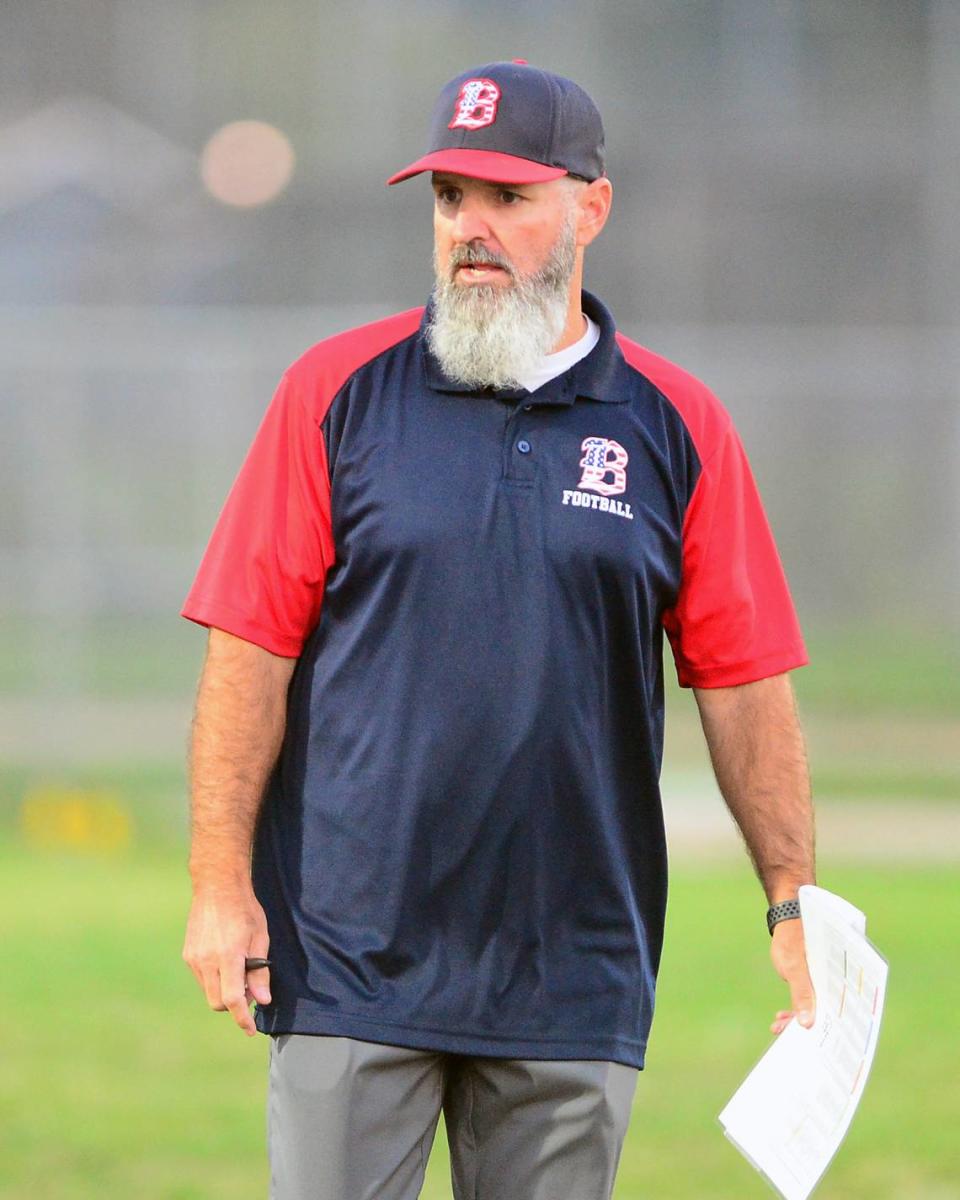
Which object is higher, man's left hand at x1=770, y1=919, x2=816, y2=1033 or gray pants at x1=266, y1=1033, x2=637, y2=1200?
man's left hand at x1=770, y1=919, x2=816, y2=1033

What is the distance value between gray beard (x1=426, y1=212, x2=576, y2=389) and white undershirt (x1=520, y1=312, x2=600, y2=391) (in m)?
0.01

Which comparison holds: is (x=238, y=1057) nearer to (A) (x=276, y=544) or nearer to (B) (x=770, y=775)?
(B) (x=770, y=775)

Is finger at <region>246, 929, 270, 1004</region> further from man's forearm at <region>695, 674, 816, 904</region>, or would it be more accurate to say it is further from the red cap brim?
the red cap brim

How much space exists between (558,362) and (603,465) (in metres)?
0.19

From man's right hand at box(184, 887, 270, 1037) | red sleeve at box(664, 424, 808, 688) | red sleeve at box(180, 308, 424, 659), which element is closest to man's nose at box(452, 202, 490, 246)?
red sleeve at box(180, 308, 424, 659)

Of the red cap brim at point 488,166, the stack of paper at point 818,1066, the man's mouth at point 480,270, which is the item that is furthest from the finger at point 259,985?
the red cap brim at point 488,166

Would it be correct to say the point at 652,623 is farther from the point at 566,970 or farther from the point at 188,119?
the point at 188,119

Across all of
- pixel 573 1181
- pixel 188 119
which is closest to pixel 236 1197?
pixel 573 1181

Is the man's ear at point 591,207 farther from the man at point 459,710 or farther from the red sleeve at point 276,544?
the red sleeve at point 276,544

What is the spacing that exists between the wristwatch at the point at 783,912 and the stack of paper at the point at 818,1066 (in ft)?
0.27

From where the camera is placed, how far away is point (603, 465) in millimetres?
3133

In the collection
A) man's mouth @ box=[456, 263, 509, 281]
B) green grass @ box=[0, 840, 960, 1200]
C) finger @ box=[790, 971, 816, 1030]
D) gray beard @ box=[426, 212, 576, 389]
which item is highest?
man's mouth @ box=[456, 263, 509, 281]

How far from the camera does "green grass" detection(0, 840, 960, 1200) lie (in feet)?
18.0

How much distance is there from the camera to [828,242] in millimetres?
19594
